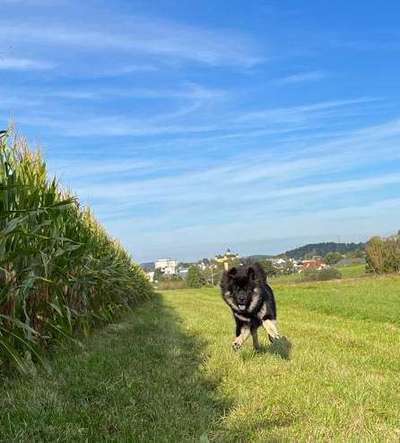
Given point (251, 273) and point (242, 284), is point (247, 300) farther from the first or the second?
point (251, 273)

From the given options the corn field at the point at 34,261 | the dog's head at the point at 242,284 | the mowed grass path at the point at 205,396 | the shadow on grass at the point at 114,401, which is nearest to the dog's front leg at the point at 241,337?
the mowed grass path at the point at 205,396

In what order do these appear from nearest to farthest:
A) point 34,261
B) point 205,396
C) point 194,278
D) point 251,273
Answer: point 205,396 → point 34,261 → point 251,273 → point 194,278

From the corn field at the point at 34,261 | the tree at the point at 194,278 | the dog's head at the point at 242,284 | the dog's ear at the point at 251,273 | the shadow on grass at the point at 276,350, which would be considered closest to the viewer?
the corn field at the point at 34,261

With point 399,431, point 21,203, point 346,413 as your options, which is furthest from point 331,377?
point 21,203

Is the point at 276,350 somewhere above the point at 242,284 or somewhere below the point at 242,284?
below

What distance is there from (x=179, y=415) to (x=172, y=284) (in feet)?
282

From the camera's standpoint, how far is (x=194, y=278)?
91125 mm

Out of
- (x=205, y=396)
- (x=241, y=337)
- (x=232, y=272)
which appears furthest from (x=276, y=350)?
(x=205, y=396)

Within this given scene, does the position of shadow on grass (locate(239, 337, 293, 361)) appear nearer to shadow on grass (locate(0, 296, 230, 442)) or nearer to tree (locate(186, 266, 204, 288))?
shadow on grass (locate(0, 296, 230, 442))

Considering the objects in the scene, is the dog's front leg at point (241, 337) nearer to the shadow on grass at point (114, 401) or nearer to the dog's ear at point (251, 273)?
the shadow on grass at point (114, 401)

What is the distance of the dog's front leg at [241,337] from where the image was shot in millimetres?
7678

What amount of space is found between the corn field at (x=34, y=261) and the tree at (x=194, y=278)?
80.6 metres

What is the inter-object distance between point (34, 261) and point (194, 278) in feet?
282

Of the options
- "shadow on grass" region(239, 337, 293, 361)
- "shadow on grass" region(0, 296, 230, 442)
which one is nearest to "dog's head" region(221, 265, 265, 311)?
"shadow on grass" region(239, 337, 293, 361)
